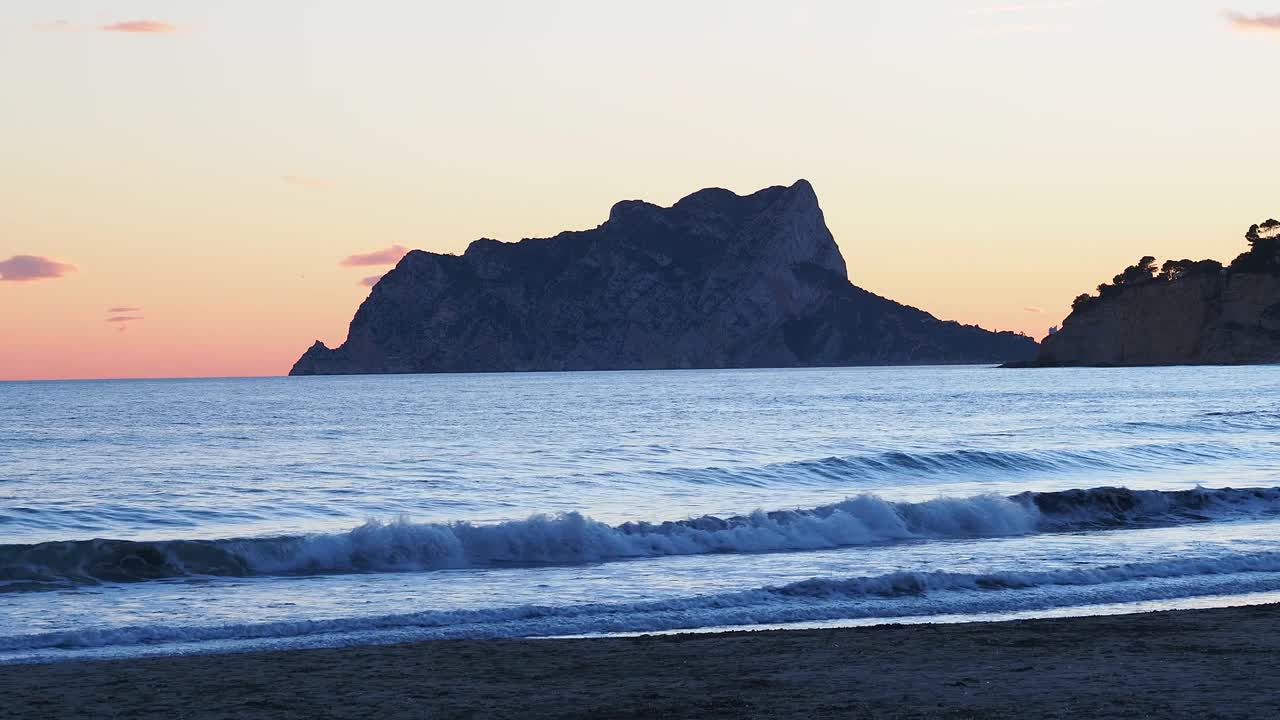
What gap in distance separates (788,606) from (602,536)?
6.86m

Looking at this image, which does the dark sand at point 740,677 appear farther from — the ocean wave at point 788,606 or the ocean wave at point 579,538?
the ocean wave at point 579,538

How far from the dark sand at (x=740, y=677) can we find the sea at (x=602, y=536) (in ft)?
5.78

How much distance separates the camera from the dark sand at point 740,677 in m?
10.1

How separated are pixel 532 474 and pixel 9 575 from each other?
70.2ft

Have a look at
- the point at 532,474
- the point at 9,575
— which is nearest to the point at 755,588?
the point at 9,575

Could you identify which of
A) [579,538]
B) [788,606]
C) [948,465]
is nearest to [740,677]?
[788,606]

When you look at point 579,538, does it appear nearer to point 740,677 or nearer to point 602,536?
point 602,536

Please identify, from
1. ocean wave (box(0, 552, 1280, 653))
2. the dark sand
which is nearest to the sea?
ocean wave (box(0, 552, 1280, 653))

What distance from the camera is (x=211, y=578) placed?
20031 millimetres

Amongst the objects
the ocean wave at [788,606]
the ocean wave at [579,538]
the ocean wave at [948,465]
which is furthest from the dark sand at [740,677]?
the ocean wave at [948,465]

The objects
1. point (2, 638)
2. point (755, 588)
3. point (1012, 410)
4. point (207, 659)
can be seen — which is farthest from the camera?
point (1012, 410)

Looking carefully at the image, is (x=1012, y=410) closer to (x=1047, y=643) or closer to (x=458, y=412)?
(x=458, y=412)

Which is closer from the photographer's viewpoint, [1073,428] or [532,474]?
[532,474]

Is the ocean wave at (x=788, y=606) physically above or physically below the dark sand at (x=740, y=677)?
below
